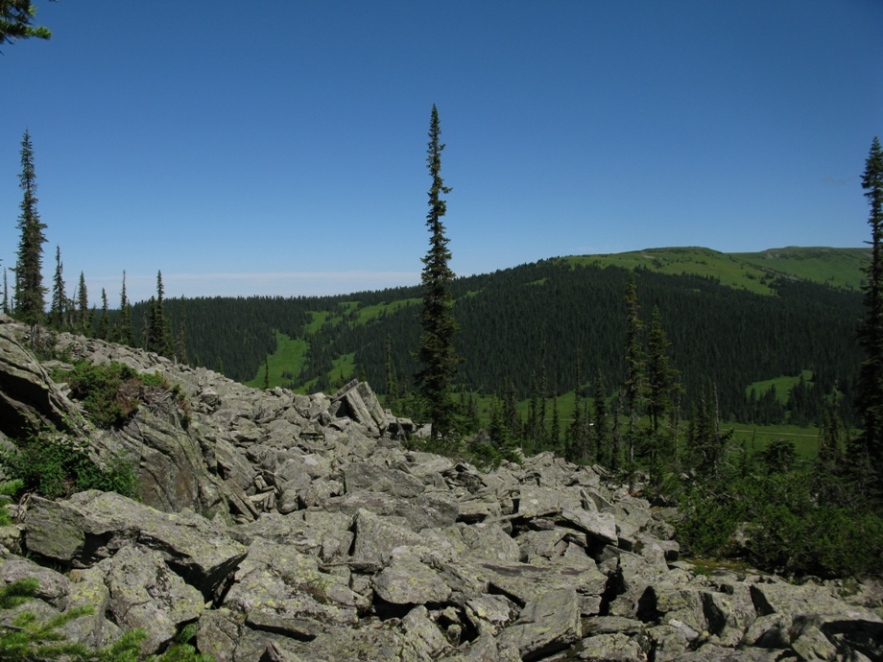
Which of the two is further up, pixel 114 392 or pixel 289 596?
pixel 114 392

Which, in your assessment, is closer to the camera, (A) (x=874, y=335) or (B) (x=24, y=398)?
(B) (x=24, y=398)

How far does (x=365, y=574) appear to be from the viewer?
1182 centimetres

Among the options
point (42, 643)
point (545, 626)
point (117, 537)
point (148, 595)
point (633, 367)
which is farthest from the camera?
point (633, 367)

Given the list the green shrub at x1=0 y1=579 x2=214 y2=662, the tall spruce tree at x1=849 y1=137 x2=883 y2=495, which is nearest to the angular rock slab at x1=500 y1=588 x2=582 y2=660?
the green shrub at x1=0 y1=579 x2=214 y2=662

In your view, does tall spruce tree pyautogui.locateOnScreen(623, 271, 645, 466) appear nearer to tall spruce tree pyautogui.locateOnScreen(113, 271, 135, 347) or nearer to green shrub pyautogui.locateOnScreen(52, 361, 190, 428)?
green shrub pyautogui.locateOnScreen(52, 361, 190, 428)

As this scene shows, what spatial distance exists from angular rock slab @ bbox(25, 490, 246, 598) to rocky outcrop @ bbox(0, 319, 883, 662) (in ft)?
0.09

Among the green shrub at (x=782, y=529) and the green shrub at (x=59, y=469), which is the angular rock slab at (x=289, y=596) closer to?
the green shrub at (x=59, y=469)

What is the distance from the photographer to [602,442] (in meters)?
77.0

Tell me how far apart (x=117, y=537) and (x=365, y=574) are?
4891mm

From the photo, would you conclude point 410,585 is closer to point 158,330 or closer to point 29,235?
point 29,235

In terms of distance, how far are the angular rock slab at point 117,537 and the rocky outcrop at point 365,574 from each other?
3cm

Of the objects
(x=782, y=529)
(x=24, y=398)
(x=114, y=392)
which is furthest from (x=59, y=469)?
(x=782, y=529)

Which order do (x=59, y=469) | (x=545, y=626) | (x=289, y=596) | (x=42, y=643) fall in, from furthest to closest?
(x=59, y=469)
(x=545, y=626)
(x=289, y=596)
(x=42, y=643)

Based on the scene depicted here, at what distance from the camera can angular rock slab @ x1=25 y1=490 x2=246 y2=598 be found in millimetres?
9234
